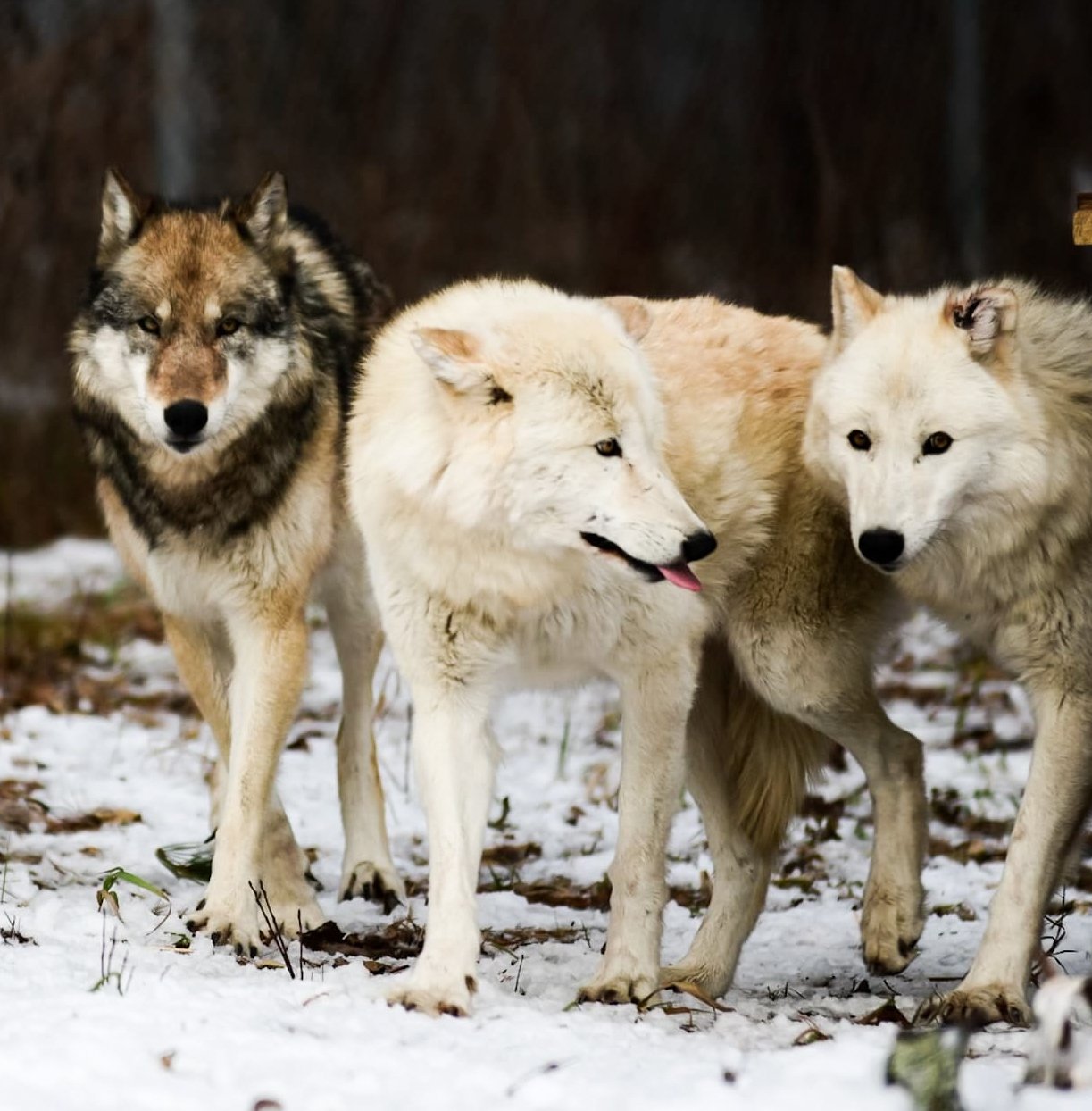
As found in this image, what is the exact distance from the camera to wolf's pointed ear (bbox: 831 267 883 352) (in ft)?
13.2

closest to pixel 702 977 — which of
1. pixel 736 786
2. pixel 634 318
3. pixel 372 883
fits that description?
pixel 736 786

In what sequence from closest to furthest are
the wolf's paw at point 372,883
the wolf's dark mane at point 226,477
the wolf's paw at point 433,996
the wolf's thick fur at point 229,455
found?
the wolf's paw at point 433,996
the wolf's thick fur at point 229,455
the wolf's dark mane at point 226,477
the wolf's paw at point 372,883

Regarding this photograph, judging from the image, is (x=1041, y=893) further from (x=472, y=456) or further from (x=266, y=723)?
(x=266, y=723)

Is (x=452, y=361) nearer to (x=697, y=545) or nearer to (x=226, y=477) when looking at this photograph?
(x=697, y=545)

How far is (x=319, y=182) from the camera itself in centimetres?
1259

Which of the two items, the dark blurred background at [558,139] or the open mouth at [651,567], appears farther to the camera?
the dark blurred background at [558,139]

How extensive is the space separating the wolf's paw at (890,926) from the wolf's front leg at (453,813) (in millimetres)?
1038

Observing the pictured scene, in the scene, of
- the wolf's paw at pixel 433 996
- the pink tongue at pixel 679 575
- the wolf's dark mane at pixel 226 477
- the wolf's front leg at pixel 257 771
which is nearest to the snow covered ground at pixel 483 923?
the wolf's paw at pixel 433 996

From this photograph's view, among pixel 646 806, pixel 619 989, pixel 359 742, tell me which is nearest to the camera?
pixel 619 989

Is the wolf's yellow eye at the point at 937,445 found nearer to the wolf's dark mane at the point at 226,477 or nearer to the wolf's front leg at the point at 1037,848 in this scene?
the wolf's front leg at the point at 1037,848

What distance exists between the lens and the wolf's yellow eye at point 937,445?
12.1 ft

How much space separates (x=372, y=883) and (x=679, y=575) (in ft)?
6.81

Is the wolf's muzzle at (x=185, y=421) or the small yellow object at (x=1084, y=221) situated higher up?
the small yellow object at (x=1084, y=221)

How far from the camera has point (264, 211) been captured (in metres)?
4.87
